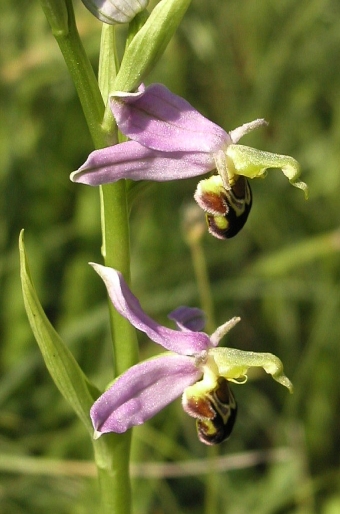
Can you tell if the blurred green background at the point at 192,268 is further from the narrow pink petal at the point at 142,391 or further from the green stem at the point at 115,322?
the narrow pink petal at the point at 142,391

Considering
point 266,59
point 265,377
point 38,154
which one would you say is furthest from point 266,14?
point 265,377

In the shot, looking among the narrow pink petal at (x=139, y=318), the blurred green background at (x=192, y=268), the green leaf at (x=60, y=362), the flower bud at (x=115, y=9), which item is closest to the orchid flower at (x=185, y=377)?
the narrow pink petal at (x=139, y=318)

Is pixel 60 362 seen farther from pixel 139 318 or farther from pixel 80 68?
pixel 80 68

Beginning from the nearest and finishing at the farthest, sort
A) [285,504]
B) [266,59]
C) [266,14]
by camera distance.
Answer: [285,504]
[266,59]
[266,14]

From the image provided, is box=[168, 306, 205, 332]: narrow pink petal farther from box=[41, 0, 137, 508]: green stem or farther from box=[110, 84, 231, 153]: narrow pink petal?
box=[110, 84, 231, 153]: narrow pink petal

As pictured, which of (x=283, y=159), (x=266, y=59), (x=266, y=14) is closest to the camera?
(x=283, y=159)

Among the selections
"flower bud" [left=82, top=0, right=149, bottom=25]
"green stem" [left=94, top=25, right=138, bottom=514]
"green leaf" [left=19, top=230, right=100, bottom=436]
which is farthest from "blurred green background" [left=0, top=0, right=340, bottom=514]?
"flower bud" [left=82, top=0, right=149, bottom=25]

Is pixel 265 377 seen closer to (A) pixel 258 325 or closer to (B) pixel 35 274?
(A) pixel 258 325
